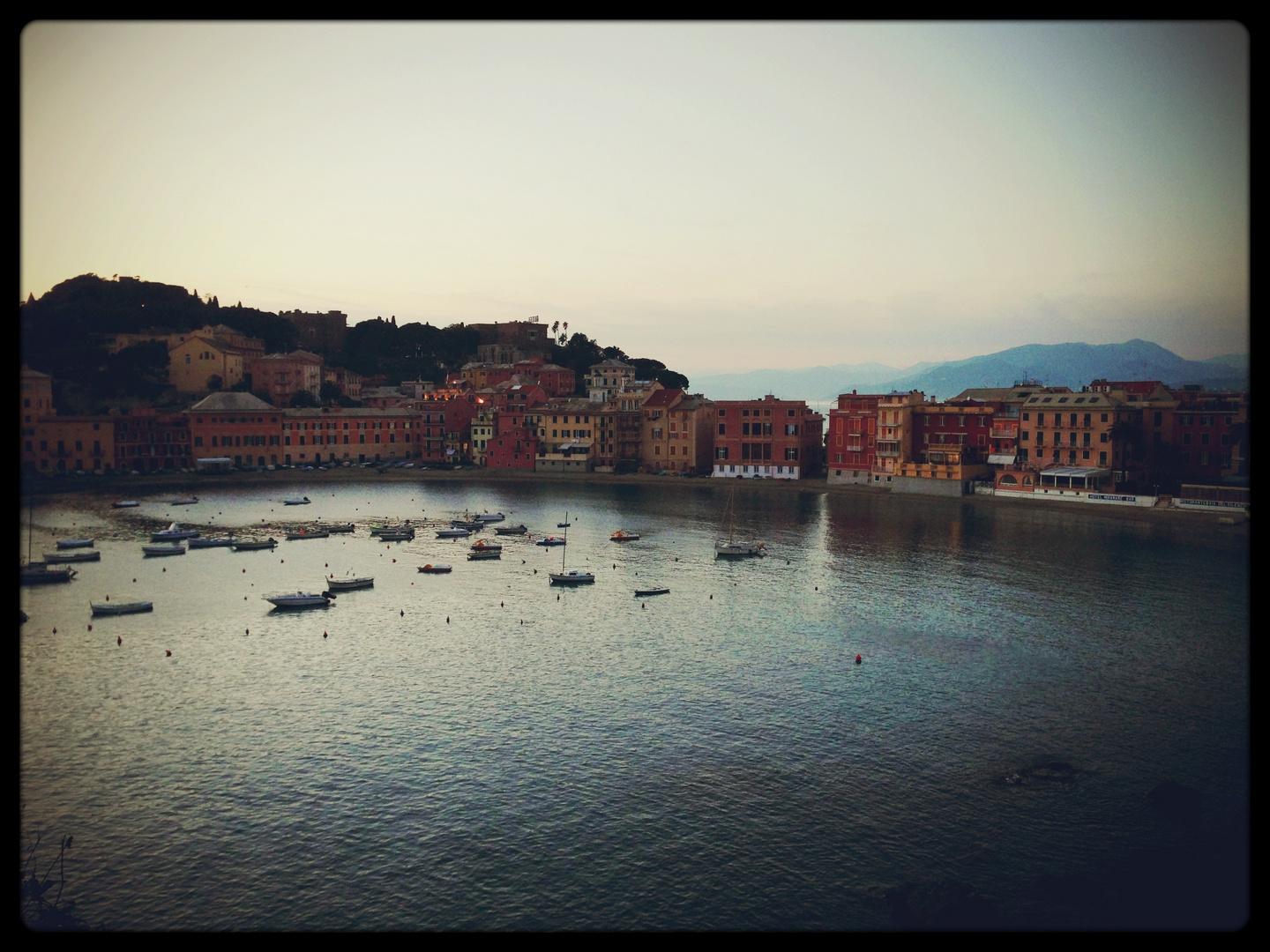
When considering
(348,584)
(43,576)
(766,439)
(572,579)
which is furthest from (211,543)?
(766,439)

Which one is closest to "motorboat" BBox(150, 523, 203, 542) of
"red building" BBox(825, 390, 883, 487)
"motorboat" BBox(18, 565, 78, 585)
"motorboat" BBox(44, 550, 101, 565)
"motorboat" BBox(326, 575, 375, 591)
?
"motorboat" BBox(44, 550, 101, 565)

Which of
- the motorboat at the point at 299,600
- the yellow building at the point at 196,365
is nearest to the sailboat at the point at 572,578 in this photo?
the motorboat at the point at 299,600

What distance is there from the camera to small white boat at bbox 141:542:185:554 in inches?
2175

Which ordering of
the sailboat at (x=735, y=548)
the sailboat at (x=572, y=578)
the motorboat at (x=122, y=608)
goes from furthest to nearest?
the sailboat at (x=735, y=548) < the sailboat at (x=572, y=578) < the motorboat at (x=122, y=608)

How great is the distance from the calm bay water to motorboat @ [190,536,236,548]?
949 cm

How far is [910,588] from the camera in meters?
44.5

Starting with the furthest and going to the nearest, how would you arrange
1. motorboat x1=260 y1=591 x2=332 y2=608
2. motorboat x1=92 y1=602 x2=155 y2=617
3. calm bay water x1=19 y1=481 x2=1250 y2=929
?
1. motorboat x1=260 y1=591 x2=332 y2=608
2. motorboat x1=92 y1=602 x2=155 y2=617
3. calm bay water x1=19 y1=481 x2=1250 y2=929

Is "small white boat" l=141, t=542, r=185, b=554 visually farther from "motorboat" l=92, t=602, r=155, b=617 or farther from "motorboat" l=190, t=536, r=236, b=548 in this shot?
"motorboat" l=92, t=602, r=155, b=617

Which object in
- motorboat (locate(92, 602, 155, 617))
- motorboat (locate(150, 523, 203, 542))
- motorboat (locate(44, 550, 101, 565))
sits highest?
motorboat (locate(150, 523, 203, 542))

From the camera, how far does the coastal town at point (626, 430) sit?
228 feet

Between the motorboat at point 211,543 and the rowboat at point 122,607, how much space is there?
1675 centimetres

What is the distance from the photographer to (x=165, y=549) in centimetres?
5559

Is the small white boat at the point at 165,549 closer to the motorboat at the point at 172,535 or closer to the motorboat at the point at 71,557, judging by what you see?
the motorboat at the point at 172,535

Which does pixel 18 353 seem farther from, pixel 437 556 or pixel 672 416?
pixel 672 416
